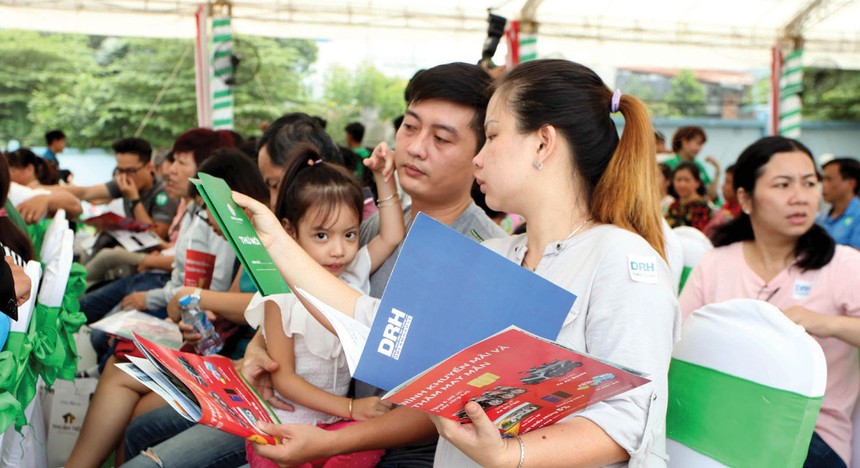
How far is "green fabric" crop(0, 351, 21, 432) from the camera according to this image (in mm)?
1628

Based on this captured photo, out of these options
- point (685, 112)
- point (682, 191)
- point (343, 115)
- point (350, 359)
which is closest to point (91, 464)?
point (350, 359)

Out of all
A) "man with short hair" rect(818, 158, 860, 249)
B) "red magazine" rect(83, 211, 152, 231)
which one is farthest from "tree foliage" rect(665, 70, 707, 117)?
"red magazine" rect(83, 211, 152, 231)

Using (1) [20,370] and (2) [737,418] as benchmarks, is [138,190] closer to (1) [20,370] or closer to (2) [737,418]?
(1) [20,370]

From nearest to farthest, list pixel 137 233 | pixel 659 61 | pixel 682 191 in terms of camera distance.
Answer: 1. pixel 137 233
2. pixel 682 191
3. pixel 659 61

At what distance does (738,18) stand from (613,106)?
868 centimetres

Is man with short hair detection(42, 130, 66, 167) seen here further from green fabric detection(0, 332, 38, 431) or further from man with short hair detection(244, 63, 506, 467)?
man with short hair detection(244, 63, 506, 467)

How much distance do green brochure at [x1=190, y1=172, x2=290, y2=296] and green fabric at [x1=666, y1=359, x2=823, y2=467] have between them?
732 mm

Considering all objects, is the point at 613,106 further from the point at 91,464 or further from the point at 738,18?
the point at 738,18

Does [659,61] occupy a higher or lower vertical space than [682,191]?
higher

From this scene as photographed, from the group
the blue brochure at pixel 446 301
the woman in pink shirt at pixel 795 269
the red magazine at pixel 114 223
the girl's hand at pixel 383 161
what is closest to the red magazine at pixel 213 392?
the blue brochure at pixel 446 301

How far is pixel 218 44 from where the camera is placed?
790cm

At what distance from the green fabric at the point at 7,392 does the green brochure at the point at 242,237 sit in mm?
630

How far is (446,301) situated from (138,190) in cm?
440

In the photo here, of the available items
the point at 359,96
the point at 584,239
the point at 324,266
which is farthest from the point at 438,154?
the point at 359,96
